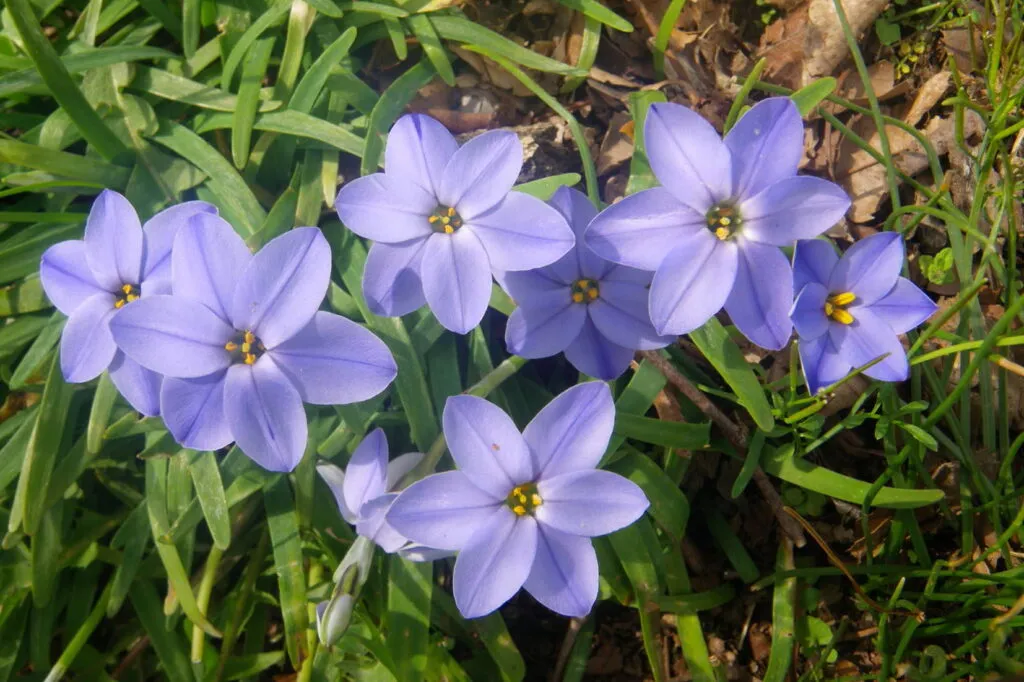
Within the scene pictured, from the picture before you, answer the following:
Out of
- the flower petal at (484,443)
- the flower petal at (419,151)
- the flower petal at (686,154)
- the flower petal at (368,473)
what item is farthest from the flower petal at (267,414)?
the flower petal at (686,154)

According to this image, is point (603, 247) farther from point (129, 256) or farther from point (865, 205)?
point (865, 205)

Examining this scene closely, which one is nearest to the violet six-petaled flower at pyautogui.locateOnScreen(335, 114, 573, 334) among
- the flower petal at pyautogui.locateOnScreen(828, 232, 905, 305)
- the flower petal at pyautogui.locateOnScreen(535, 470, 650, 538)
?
the flower petal at pyautogui.locateOnScreen(535, 470, 650, 538)

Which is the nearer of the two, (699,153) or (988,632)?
(699,153)

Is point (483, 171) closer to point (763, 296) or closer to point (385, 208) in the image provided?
point (385, 208)

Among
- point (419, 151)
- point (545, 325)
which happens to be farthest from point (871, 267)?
point (419, 151)

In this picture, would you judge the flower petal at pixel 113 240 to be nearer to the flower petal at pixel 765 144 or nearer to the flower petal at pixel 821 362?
the flower petal at pixel 765 144

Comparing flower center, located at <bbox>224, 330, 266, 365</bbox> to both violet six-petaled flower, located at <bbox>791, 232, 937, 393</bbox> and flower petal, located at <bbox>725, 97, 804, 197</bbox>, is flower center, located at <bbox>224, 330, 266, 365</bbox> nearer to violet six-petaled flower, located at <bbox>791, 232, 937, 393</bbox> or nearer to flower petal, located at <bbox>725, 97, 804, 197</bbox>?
flower petal, located at <bbox>725, 97, 804, 197</bbox>

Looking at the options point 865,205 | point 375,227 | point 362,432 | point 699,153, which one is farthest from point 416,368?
point 865,205

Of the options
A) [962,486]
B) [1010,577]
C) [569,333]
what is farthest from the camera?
[962,486]
